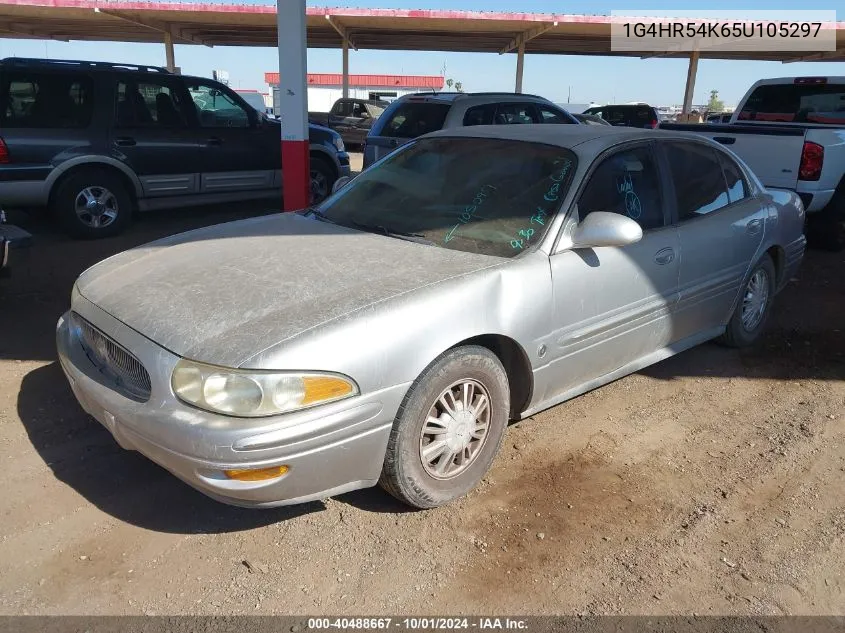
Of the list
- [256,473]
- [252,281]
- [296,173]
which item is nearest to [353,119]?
[296,173]

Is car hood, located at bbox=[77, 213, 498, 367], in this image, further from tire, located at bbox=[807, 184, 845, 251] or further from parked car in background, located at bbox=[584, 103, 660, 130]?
parked car in background, located at bbox=[584, 103, 660, 130]

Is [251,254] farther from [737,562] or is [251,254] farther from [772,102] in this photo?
[772,102]

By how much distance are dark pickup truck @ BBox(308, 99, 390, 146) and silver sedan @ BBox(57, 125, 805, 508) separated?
17811mm

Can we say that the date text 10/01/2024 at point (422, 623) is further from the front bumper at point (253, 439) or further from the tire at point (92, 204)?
the tire at point (92, 204)

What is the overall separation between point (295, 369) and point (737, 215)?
130 inches

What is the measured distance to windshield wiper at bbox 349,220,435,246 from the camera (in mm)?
3500

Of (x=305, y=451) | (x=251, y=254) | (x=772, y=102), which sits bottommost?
(x=305, y=451)

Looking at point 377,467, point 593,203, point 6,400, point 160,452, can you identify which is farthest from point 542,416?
point 6,400

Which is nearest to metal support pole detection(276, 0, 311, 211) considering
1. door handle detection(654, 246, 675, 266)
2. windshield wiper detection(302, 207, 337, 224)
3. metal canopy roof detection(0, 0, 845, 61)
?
windshield wiper detection(302, 207, 337, 224)

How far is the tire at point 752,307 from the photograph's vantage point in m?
4.76

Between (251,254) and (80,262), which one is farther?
(80,262)

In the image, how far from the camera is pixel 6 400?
12.9ft

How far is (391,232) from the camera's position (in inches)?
144

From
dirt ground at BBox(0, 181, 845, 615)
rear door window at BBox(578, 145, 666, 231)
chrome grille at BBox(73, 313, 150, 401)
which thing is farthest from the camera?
rear door window at BBox(578, 145, 666, 231)
